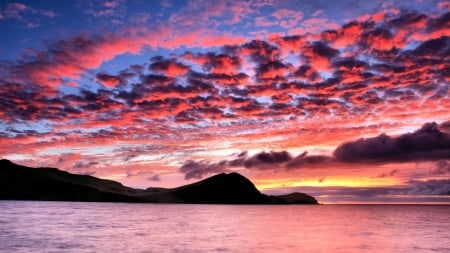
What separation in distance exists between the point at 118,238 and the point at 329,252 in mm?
29572

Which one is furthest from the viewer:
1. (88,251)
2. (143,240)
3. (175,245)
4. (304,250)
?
(143,240)

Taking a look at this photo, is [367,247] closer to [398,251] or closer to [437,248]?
[398,251]

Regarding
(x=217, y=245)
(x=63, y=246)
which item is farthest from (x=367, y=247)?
(x=63, y=246)

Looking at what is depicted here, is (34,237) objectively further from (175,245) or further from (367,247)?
(367,247)

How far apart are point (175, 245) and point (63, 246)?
528 inches

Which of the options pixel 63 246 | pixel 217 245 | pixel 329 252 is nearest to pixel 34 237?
pixel 63 246

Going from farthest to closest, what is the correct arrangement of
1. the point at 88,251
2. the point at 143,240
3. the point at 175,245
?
the point at 143,240
the point at 175,245
the point at 88,251

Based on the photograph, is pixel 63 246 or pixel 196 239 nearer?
pixel 63 246

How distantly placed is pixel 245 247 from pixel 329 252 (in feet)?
33.8

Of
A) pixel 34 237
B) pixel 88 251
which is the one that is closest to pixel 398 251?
pixel 88 251

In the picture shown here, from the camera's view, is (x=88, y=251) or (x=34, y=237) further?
(x=34, y=237)

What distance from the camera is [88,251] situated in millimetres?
43938

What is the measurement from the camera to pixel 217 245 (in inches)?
1999

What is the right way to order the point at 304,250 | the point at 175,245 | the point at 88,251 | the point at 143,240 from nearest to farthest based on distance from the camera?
the point at 88,251, the point at 304,250, the point at 175,245, the point at 143,240
